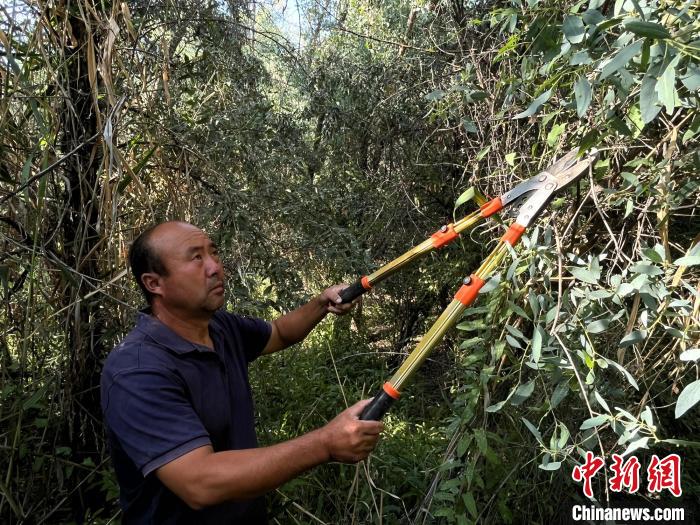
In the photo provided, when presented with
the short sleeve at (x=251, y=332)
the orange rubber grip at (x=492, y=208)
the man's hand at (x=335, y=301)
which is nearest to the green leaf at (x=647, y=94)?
the orange rubber grip at (x=492, y=208)

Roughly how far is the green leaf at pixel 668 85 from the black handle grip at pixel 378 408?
2.43 ft

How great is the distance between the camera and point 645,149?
6.21ft

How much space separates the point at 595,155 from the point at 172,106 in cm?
164

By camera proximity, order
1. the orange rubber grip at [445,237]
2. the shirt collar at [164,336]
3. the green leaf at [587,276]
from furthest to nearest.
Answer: the orange rubber grip at [445,237], the shirt collar at [164,336], the green leaf at [587,276]

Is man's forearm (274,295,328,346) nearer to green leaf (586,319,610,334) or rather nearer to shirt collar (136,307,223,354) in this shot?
shirt collar (136,307,223,354)

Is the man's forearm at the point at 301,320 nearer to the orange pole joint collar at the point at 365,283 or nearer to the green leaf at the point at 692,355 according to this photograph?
the orange pole joint collar at the point at 365,283

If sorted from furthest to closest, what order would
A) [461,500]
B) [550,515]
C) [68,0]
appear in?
[550,515] → [68,0] → [461,500]

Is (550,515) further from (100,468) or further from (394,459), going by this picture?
(100,468)

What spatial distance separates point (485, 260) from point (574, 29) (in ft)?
1.87

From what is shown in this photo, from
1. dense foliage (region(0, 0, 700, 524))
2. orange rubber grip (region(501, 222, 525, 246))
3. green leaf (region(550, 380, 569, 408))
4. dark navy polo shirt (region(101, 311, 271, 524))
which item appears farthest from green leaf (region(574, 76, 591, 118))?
dark navy polo shirt (region(101, 311, 271, 524))

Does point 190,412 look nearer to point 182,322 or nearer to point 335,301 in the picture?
point 182,322

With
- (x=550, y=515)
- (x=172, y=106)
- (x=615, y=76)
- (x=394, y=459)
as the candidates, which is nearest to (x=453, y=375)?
(x=394, y=459)

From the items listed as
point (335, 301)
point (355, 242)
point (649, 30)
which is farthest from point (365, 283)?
point (355, 242)

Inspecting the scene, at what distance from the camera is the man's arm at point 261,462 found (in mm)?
1188
